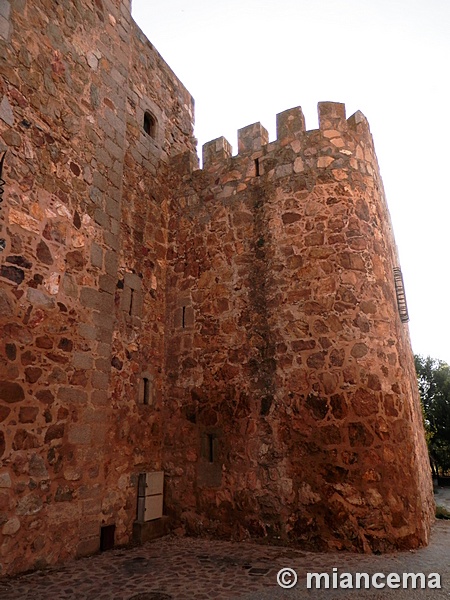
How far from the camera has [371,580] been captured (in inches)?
143

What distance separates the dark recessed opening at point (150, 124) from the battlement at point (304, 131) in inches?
58.6

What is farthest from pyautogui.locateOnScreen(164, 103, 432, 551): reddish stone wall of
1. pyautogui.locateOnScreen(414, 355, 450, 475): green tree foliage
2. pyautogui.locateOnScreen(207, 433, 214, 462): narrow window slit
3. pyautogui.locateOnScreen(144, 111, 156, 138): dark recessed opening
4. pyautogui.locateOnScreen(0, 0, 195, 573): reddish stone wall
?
pyautogui.locateOnScreen(414, 355, 450, 475): green tree foliage

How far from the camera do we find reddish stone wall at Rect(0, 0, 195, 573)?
13.7 feet

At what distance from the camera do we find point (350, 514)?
461cm

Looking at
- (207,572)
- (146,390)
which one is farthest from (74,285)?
(207,572)

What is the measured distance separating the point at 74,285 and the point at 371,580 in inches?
162

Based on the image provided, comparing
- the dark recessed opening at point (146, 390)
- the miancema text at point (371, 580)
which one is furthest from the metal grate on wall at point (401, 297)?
the dark recessed opening at point (146, 390)

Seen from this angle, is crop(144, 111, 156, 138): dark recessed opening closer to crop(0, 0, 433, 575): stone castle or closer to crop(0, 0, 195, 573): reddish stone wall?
crop(0, 0, 433, 575): stone castle

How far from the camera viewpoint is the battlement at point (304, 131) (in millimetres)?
6012

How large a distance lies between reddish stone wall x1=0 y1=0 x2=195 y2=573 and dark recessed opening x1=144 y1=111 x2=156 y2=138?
36 centimetres

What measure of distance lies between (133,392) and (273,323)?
203cm

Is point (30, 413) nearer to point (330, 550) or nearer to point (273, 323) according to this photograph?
point (273, 323)

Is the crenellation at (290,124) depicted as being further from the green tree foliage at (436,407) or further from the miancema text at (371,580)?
the green tree foliage at (436,407)

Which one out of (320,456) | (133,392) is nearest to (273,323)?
(320,456)
